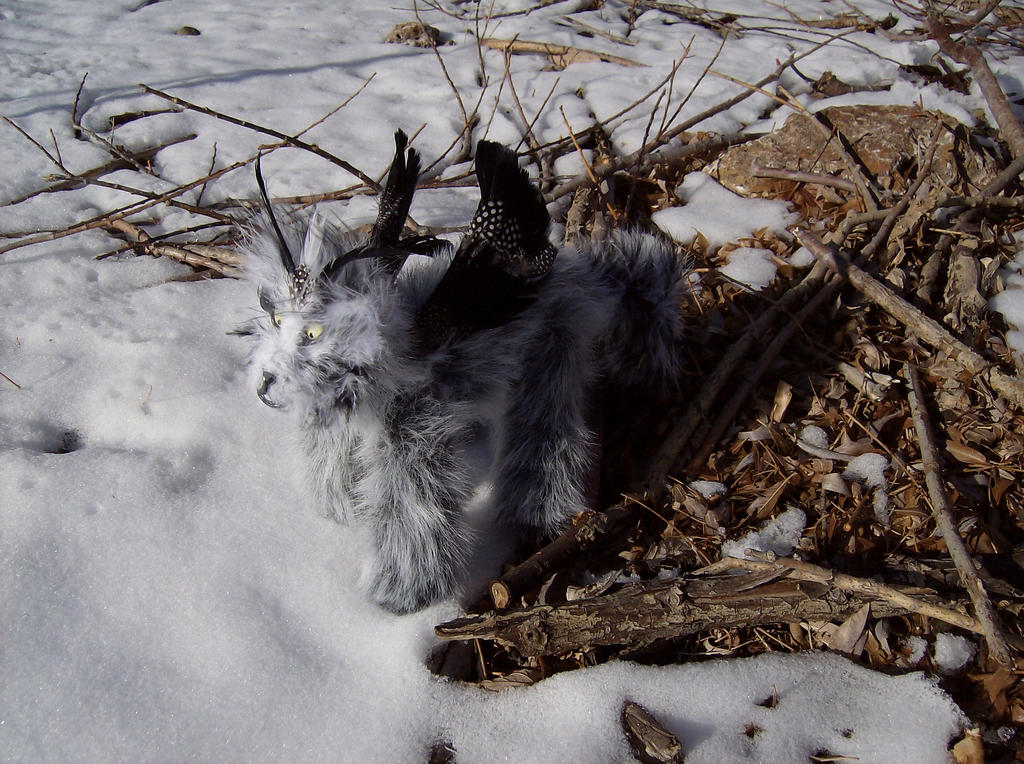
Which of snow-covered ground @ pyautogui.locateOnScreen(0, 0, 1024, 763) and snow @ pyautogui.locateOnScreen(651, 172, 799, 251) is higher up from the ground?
snow @ pyautogui.locateOnScreen(651, 172, 799, 251)

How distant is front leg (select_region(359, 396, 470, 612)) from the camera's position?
1.99m

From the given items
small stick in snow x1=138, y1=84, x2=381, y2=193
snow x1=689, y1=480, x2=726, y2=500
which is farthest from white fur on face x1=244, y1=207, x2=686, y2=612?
small stick in snow x1=138, y1=84, x2=381, y2=193

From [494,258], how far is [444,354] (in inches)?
12.4

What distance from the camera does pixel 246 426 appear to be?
252 cm

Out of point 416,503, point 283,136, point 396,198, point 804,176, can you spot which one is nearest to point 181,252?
point 283,136

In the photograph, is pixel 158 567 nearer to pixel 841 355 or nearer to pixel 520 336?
pixel 520 336

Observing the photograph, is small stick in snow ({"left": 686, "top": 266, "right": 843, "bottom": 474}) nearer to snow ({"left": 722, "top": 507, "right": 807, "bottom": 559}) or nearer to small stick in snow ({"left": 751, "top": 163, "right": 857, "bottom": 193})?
snow ({"left": 722, "top": 507, "right": 807, "bottom": 559})

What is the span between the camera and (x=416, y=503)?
2.02 m

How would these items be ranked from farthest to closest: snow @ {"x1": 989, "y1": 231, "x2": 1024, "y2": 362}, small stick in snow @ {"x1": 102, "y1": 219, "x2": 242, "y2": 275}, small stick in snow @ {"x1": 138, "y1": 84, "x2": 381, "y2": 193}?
small stick in snow @ {"x1": 102, "y1": 219, "x2": 242, "y2": 275} < small stick in snow @ {"x1": 138, "y1": 84, "x2": 381, "y2": 193} < snow @ {"x1": 989, "y1": 231, "x2": 1024, "y2": 362}

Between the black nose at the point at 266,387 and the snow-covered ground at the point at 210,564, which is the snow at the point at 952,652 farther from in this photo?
the black nose at the point at 266,387

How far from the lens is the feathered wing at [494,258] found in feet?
5.81

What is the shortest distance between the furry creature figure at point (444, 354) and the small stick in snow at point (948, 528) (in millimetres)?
824

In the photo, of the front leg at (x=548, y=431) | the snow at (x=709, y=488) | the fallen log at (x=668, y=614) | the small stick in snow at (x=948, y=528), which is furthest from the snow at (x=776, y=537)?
the front leg at (x=548, y=431)

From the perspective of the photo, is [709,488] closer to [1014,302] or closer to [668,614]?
[668,614]
